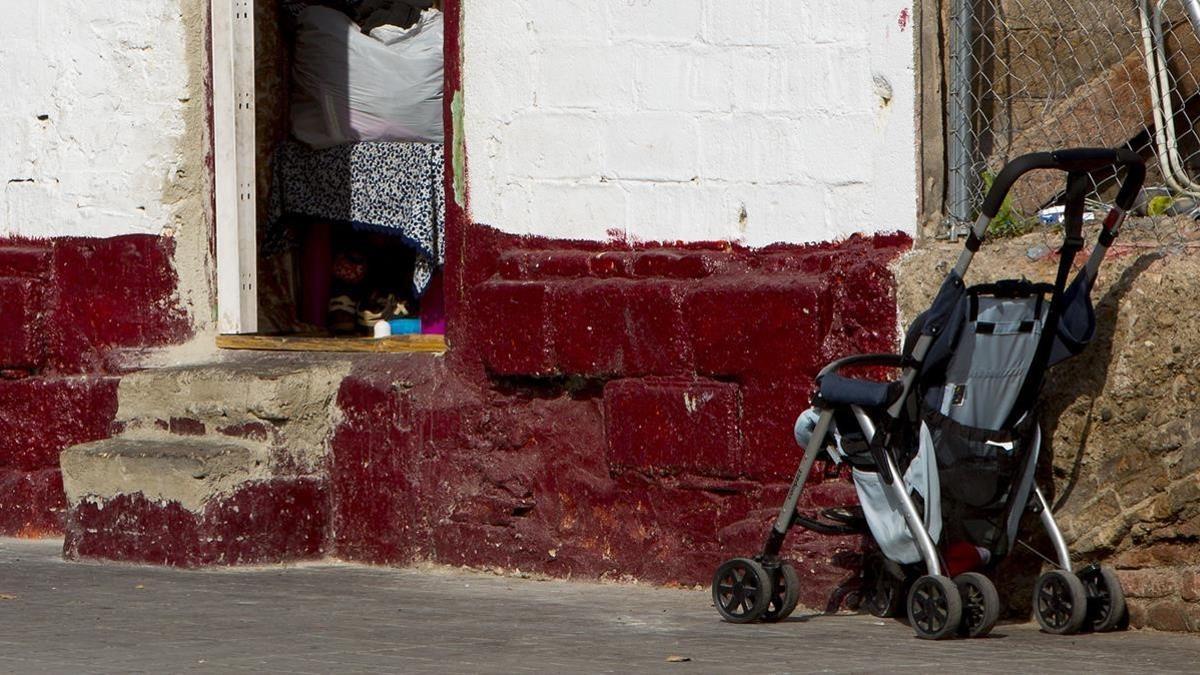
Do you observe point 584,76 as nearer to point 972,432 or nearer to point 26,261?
point 972,432

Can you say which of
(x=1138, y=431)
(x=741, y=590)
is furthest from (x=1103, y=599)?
(x=741, y=590)

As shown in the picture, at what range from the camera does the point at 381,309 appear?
31.5 ft

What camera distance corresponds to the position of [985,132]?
7.25 m

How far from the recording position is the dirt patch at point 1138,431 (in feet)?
21.1

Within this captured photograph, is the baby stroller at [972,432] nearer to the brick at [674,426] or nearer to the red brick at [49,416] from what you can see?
the brick at [674,426]

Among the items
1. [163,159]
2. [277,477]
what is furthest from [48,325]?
[277,477]

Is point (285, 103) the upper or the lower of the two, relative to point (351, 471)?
upper

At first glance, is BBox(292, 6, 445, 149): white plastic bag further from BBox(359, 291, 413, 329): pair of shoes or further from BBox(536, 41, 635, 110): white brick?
BBox(536, 41, 635, 110): white brick

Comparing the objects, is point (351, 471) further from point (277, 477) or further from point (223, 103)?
point (223, 103)

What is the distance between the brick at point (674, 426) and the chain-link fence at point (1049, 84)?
3.50 ft

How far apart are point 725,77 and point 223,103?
8.05 feet

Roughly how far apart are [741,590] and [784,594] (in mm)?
140

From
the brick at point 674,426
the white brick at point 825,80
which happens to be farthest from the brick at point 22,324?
the white brick at point 825,80

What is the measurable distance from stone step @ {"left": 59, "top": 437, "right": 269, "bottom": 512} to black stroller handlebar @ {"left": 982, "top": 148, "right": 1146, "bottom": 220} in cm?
330
